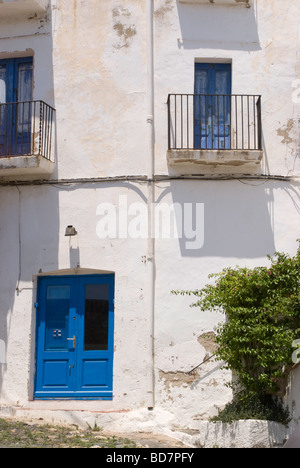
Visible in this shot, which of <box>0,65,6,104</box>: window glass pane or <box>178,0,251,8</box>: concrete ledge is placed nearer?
<box>178,0,251,8</box>: concrete ledge

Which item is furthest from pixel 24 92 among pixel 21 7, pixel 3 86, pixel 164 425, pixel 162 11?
Result: pixel 164 425

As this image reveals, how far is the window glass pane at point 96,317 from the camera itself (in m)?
11.3

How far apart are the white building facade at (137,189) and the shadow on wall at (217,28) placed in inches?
1.0

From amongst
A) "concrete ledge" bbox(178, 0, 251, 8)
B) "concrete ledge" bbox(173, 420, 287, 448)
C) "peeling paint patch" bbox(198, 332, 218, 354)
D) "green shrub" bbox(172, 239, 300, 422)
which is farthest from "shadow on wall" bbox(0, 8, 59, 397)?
"concrete ledge" bbox(173, 420, 287, 448)

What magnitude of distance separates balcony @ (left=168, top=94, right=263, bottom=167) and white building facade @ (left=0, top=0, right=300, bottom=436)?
0.03 meters

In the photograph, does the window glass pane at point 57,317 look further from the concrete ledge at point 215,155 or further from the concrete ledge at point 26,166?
the concrete ledge at point 215,155

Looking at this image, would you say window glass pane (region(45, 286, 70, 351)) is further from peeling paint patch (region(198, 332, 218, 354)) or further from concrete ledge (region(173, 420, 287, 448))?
concrete ledge (region(173, 420, 287, 448))

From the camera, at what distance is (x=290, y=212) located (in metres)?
11.3

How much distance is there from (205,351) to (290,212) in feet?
8.81

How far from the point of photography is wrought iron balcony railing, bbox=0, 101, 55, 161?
11680 millimetres

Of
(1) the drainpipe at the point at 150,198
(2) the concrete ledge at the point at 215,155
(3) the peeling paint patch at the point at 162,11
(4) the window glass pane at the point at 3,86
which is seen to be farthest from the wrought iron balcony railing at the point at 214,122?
(4) the window glass pane at the point at 3,86

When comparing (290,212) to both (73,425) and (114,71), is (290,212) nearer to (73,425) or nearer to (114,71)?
(114,71)

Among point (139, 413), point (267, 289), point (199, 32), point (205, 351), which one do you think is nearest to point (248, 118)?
point (199, 32)

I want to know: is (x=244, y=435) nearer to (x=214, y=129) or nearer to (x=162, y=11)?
(x=214, y=129)
